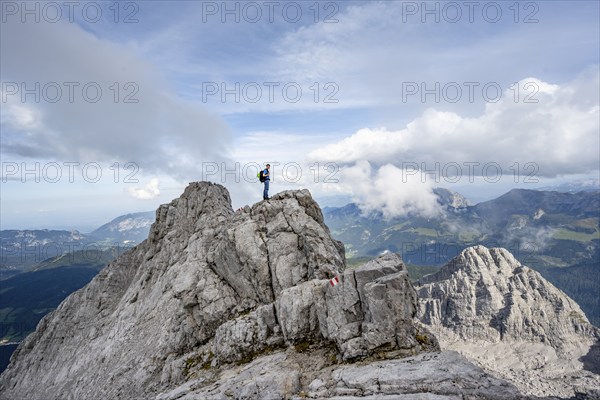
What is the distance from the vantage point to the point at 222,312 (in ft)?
133

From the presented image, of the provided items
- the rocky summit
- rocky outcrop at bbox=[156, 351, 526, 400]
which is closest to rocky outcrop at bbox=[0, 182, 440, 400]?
the rocky summit

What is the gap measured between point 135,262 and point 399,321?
81.6 metres

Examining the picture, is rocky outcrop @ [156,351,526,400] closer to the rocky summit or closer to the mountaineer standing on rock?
the rocky summit

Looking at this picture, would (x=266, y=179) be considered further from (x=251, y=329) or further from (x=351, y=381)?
(x=351, y=381)

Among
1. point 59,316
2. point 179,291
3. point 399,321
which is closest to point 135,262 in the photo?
point 59,316

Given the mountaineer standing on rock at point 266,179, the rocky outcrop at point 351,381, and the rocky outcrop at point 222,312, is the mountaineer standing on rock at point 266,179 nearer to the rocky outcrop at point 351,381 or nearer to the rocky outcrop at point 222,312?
the rocky outcrop at point 222,312

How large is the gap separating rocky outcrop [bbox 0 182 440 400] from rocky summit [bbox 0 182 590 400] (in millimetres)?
157

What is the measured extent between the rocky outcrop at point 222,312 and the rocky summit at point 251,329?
16 centimetres

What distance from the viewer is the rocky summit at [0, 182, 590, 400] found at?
78.4ft

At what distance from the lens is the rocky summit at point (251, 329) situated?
78.4ft

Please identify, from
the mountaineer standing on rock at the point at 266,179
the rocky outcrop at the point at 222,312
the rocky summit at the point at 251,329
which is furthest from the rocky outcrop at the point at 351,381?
the mountaineer standing on rock at the point at 266,179

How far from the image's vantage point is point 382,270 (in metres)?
29.6

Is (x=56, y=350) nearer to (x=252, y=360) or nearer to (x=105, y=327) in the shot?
(x=105, y=327)

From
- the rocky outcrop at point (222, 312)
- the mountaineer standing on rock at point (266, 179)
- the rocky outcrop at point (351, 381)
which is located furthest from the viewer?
the mountaineer standing on rock at point (266, 179)
